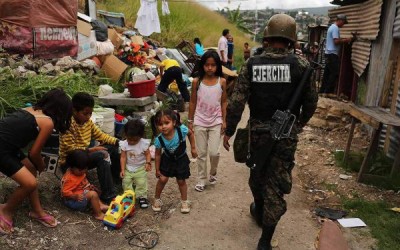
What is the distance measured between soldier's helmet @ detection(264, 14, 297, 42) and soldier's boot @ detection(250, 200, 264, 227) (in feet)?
5.24

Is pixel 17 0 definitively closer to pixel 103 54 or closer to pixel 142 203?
pixel 103 54

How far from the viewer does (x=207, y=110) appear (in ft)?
15.1

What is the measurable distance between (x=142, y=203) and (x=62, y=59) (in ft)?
15.7

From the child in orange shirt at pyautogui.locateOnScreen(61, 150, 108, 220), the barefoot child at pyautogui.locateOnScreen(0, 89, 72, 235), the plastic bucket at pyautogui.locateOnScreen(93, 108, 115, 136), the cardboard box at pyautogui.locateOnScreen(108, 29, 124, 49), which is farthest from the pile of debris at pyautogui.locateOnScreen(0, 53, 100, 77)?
the barefoot child at pyautogui.locateOnScreen(0, 89, 72, 235)

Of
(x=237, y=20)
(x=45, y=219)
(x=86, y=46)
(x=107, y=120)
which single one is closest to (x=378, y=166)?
(x=107, y=120)

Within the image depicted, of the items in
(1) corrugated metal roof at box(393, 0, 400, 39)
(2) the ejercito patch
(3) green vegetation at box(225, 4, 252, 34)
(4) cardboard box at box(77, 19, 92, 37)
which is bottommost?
(2) the ejercito patch

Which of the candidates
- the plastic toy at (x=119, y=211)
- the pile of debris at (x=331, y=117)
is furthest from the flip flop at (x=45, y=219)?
the pile of debris at (x=331, y=117)

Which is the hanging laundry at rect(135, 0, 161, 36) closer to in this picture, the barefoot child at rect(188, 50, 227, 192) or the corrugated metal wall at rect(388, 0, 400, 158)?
the corrugated metal wall at rect(388, 0, 400, 158)

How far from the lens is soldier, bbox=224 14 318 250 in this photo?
322 cm

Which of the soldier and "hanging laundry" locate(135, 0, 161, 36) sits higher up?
"hanging laundry" locate(135, 0, 161, 36)

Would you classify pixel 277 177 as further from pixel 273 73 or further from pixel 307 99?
pixel 273 73

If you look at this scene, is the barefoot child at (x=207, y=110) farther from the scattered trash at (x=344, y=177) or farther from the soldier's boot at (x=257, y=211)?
the scattered trash at (x=344, y=177)

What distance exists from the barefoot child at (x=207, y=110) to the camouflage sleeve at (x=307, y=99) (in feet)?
4.44

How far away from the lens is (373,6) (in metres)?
7.75
